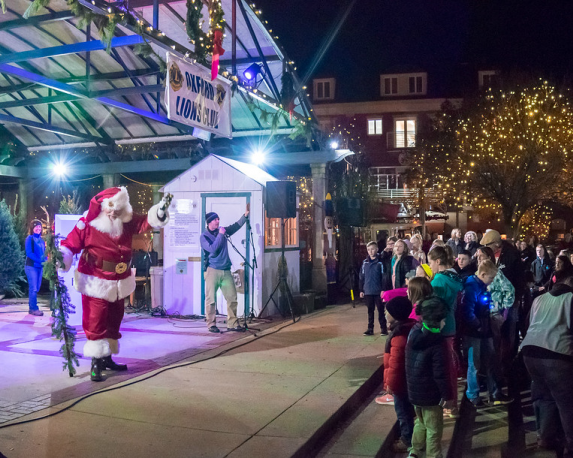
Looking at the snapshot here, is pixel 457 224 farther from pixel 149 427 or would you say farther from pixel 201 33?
pixel 149 427

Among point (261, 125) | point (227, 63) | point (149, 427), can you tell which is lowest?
point (149, 427)

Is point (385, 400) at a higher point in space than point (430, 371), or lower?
lower

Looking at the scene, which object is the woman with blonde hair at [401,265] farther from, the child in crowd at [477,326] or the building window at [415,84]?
the building window at [415,84]

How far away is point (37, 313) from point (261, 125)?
6449 mm

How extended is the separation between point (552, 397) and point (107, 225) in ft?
15.9

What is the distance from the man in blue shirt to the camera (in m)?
9.32

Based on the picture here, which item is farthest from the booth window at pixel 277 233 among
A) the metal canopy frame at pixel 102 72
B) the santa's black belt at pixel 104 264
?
the santa's black belt at pixel 104 264

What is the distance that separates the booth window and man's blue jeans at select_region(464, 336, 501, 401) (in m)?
5.41

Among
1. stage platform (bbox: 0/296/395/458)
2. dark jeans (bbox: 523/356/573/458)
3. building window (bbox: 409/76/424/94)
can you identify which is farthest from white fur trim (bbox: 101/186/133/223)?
building window (bbox: 409/76/424/94)

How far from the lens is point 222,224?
428 inches

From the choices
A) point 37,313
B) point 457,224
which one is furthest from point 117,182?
→ point 457,224

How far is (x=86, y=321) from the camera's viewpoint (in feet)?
20.8

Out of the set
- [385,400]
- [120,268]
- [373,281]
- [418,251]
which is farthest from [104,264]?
[418,251]

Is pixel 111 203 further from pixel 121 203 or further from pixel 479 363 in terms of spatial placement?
pixel 479 363
